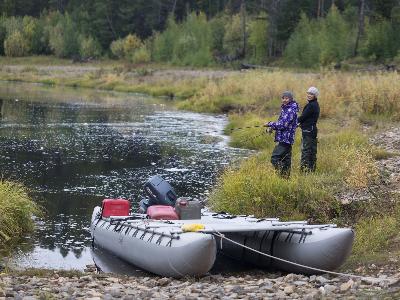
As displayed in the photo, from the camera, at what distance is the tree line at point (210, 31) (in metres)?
54.8

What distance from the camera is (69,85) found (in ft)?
177

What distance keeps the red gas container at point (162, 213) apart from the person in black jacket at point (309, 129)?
3445mm

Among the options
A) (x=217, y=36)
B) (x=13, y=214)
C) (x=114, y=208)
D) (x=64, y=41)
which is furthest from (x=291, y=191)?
(x=64, y=41)

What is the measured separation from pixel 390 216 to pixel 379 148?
19.4ft

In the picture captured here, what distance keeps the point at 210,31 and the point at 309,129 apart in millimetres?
59175

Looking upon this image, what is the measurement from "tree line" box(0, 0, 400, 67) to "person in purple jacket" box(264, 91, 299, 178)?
38152 millimetres

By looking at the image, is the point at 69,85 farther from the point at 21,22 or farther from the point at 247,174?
the point at 247,174

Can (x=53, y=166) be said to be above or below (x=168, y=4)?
below

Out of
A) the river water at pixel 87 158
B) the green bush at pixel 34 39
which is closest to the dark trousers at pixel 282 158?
the river water at pixel 87 158

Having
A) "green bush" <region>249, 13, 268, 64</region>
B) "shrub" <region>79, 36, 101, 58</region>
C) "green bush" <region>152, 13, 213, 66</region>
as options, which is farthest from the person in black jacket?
"shrub" <region>79, 36, 101, 58</region>

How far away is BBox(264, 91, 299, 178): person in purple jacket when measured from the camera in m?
12.5

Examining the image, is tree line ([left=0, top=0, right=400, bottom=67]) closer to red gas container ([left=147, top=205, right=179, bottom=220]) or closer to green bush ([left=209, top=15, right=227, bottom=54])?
green bush ([left=209, top=15, right=227, bottom=54])

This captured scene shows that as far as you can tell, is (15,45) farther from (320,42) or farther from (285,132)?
(285,132)

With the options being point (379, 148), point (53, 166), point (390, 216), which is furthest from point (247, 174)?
point (53, 166)
